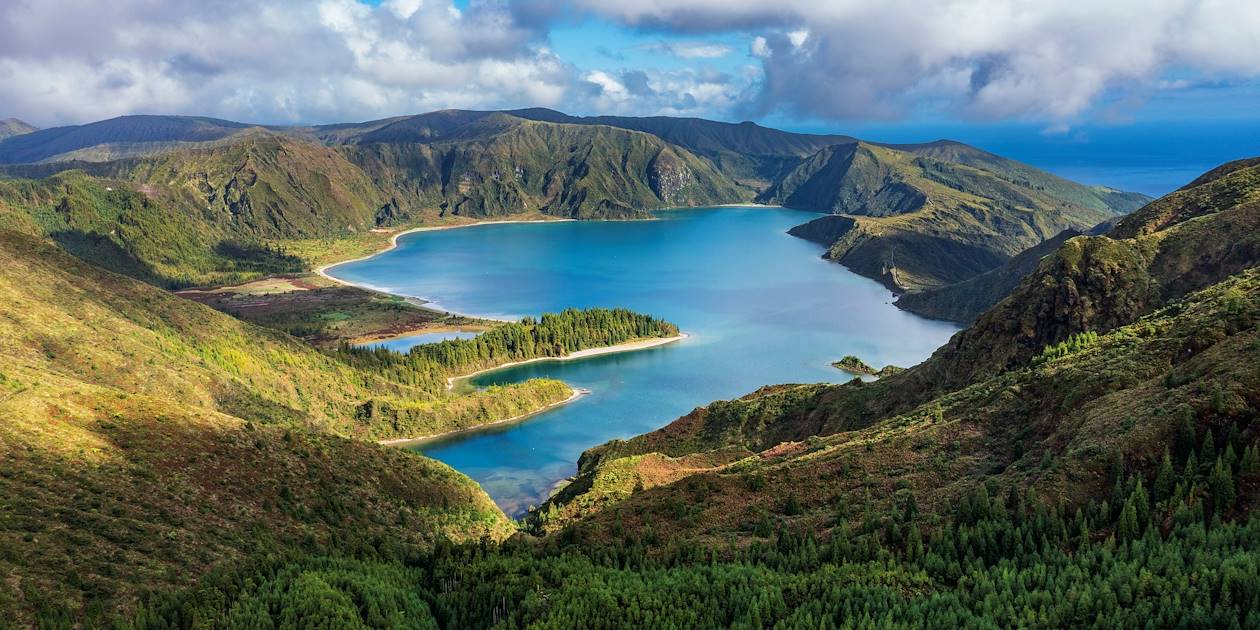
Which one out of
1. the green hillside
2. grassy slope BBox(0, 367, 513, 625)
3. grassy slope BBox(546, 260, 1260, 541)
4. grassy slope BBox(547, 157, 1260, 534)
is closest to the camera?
grassy slope BBox(0, 367, 513, 625)

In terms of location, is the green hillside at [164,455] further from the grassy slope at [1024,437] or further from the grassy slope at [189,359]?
the grassy slope at [1024,437]

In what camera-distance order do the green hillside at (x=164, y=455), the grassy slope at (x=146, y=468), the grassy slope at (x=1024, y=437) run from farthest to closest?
the green hillside at (x=164, y=455) < the grassy slope at (x=1024, y=437) < the grassy slope at (x=146, y=468)

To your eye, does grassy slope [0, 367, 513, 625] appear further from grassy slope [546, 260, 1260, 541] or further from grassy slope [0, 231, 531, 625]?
grassy slope [546, 260, 1260, 541]

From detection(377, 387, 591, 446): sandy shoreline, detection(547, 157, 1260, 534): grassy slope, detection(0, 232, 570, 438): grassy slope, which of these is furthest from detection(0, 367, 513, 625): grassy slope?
detection(377, 387, 591, 446): sandy shoreline

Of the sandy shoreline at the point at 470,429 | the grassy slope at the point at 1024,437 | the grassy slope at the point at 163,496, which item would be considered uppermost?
the grassy slope at the point at 1024,437

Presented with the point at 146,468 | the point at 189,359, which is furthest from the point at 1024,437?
the point at 189,359

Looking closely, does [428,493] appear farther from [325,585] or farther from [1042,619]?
[1042,619]

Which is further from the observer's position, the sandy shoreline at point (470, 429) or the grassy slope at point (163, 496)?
the sandy shoreline at point (470, 429)

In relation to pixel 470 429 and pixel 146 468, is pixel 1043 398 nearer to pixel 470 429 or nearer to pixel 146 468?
pixel 146 468

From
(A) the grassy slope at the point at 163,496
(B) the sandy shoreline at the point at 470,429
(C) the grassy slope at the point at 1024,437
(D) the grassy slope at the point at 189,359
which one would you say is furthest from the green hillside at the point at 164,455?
(C) the grassy slope at the point at 1024,437

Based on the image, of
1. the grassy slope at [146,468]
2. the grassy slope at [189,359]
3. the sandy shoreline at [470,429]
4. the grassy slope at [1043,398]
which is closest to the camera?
the grassy slope at [146,468]
